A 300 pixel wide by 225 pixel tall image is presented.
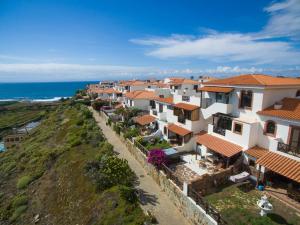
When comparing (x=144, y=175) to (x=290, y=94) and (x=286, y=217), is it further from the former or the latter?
(x=290, y=94)

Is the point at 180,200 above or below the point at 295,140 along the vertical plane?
below

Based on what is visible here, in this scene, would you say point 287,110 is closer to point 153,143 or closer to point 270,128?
point 270,128

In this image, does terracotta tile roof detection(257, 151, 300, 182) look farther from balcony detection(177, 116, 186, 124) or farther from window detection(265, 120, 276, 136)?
balcony detection(177, 116, 186, 124)

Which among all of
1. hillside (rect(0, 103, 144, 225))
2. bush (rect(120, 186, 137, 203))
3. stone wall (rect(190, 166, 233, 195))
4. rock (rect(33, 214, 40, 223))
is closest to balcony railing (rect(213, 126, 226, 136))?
stone wall (rect(190, 166, 233, 195))

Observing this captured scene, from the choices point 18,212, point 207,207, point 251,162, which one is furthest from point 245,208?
point 18,212

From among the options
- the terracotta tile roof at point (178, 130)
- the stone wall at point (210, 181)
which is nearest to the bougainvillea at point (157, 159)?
the stone wall at point (210, 181)

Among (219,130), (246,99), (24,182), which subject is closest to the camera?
(246,99)
